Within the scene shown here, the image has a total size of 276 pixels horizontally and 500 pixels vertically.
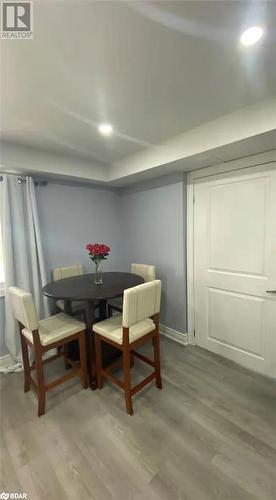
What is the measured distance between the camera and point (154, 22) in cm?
94

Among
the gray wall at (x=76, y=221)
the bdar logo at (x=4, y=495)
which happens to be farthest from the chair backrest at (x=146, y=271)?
the bdar logo at (x=4, y=495)

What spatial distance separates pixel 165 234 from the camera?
9.36 ft

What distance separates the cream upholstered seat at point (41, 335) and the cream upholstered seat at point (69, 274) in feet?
1.25

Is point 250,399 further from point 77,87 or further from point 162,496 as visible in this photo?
point 77,87

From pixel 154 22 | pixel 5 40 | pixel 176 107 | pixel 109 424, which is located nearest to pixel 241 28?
pixel 154 22

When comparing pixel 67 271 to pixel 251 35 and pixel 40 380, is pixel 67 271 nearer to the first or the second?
pixel 40 380

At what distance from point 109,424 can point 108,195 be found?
273 cm

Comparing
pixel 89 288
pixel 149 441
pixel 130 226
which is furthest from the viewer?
pixel 130 226

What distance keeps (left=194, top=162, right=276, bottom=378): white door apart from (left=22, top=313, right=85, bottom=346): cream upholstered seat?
1.47m

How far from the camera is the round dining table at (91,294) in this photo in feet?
6.30

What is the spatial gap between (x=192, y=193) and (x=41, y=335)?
2130mm

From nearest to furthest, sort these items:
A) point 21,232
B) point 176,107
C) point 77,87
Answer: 1. point 77,87
2. point 176,107
3. point 21,232

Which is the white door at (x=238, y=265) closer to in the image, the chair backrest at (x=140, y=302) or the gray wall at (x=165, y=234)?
the gray wall at (x=165, y=234)

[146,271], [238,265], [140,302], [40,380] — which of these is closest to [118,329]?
[140,302]
